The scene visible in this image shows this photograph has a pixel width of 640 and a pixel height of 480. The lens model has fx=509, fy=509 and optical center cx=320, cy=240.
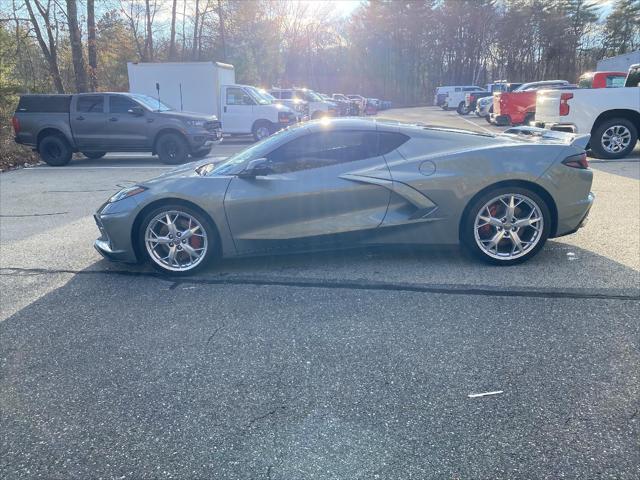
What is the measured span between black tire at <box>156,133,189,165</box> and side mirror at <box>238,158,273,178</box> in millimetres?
9276

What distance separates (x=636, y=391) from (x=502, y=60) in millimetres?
62420

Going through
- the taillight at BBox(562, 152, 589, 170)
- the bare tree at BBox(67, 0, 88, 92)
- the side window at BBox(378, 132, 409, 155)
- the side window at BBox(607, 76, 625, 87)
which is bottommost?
the taillight at BBox(562, 152, 589, 170)

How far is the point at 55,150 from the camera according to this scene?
13664mm

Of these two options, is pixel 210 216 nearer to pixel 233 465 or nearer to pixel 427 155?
pixel 427 155

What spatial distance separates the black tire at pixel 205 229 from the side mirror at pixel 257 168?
56cm

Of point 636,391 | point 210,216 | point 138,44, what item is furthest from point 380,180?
Answer: point 138,44

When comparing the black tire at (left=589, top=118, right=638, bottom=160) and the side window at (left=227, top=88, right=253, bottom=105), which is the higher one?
the side window at (left=227, top=88, right=253, bottom=105)

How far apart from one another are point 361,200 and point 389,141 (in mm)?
652

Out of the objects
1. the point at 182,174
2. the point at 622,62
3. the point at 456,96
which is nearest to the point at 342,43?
the point at 456,96

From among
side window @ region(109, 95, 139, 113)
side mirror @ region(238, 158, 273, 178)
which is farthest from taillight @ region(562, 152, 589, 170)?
side window @ region(109, 95, 139, 113)

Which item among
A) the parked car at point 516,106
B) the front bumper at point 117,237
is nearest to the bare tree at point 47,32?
the parked car at point 516,106

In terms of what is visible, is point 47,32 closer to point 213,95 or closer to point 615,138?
point 213,95

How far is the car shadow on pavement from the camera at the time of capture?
236cm

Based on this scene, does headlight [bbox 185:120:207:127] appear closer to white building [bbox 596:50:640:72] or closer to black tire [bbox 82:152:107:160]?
black tire [bbox 82:152:107:160]
